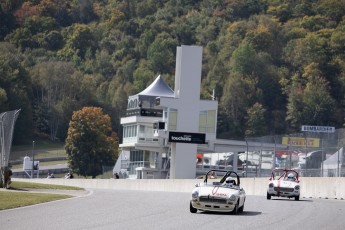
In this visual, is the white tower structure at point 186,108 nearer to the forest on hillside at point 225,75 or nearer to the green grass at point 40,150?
the green grass at point 40,150

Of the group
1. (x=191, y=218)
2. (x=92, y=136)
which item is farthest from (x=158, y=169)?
(x=191, y=218)

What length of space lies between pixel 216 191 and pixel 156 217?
2212mm

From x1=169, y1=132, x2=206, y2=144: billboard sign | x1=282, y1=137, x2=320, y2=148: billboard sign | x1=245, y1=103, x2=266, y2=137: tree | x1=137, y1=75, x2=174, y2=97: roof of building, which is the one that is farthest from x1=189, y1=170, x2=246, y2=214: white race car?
x1=245, y1=103, x2=266, y2=137: tree

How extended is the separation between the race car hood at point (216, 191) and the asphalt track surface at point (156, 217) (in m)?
0.55

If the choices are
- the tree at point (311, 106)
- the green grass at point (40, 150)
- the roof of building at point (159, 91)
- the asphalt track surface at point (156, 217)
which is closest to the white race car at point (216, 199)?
the asphalt track surface at point (156, 217)

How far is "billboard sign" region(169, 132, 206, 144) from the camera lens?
8275cm

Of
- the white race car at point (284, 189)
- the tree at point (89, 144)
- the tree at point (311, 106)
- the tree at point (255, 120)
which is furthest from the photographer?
the tree at point (311, 106)

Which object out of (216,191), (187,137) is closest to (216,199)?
(216,191)

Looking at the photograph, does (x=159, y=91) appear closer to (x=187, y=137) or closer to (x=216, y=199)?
(x=187, y=137)

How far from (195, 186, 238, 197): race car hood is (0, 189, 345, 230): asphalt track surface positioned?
0.55 m

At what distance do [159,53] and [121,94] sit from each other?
2981cm

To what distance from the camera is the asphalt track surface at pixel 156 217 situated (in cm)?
2438

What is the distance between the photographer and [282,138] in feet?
168

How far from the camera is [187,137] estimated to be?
3275 inches
